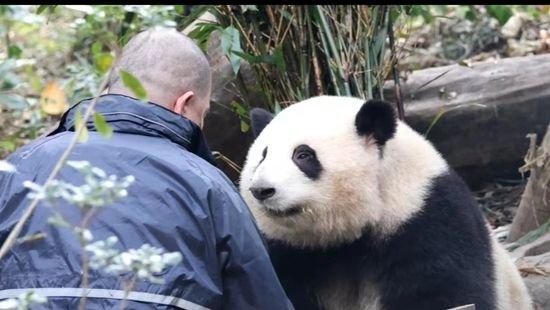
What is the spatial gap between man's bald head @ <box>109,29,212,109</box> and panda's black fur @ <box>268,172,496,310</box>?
964 mm

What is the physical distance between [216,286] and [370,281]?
1.12 meters

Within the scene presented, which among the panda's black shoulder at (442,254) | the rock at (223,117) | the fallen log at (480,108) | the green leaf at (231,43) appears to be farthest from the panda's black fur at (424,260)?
the fallen log at (480,108)

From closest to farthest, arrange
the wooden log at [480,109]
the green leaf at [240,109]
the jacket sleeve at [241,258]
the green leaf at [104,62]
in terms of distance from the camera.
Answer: the green leaf at [104,62] < the jacket sleeve at [241,258] < the green leaf at [240,109] < the wooden log at [480,109]

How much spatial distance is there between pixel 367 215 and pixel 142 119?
1182 mm

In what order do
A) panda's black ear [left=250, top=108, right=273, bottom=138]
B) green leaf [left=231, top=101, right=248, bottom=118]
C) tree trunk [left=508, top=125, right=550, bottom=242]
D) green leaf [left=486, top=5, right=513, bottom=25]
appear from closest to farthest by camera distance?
panda's black ear [left=250, top=108, right=273, bottom=138], green leaf [left=231, top=101, right=248, bottom=118], green leaf [left=486, top=5, right=513, bottom=25], tree trunk [left=508, top=125, right=550, bottom=242]

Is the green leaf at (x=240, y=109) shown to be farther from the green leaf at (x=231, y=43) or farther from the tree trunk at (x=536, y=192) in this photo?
the tree trunk at (x=536, y=192)

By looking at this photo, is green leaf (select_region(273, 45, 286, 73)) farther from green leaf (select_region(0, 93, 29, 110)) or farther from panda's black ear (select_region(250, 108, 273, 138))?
green leaf (select_region(0, 93, 29, 110))

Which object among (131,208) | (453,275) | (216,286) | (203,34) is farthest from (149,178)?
(203,34)

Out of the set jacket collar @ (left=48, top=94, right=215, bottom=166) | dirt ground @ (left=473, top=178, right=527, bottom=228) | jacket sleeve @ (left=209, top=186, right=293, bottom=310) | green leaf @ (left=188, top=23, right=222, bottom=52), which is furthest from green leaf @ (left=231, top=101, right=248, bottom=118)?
dirt ground @ (left=473, top=178, right=527, bottom=228)

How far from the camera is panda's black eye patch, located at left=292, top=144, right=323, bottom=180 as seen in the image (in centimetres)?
441

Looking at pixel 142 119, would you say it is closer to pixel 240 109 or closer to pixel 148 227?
pixel 148 227

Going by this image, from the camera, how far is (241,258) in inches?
145

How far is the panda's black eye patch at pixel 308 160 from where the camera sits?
4414 millimetres

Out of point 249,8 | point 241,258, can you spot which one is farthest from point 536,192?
point 241,258
